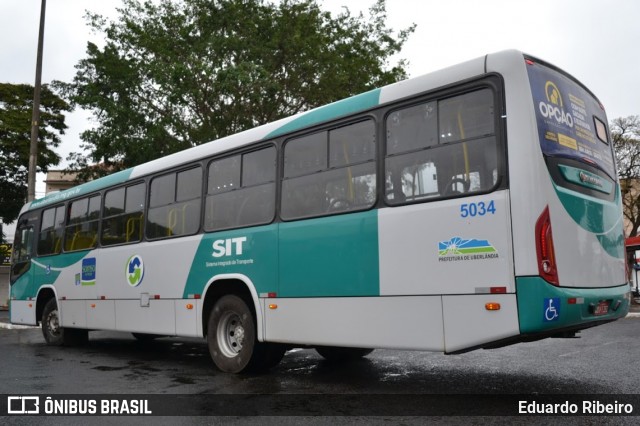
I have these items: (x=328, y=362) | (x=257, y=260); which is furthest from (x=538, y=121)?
(x=328, y=362)

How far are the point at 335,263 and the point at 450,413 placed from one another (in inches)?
79.1

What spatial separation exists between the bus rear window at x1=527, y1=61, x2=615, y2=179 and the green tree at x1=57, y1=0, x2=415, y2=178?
1488cm

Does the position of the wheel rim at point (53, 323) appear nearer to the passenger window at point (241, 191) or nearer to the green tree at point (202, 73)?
the passenger window at point (241, 191)

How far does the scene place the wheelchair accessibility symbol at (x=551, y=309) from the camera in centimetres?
546

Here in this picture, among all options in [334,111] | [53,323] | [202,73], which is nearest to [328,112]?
[334,111]

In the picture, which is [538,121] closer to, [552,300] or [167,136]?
[552,300]

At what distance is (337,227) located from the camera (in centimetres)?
709

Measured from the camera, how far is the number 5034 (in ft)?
19.0

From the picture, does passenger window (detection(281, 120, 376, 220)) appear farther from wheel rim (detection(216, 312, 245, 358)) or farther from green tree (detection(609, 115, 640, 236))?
green tree (detection(609, 115, 640, 236))

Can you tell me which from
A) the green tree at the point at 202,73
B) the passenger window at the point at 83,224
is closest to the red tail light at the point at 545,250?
the passenger window at the point at 83,224

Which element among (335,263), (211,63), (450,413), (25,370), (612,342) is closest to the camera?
(450,413)

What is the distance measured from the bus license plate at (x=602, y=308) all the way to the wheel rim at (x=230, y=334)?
434cm

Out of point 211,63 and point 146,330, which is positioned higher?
point 211,63

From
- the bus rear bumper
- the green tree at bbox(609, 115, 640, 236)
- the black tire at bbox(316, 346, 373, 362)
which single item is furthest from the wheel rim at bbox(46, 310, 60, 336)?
the green tree at bbox(609, 115, 640, 236)
